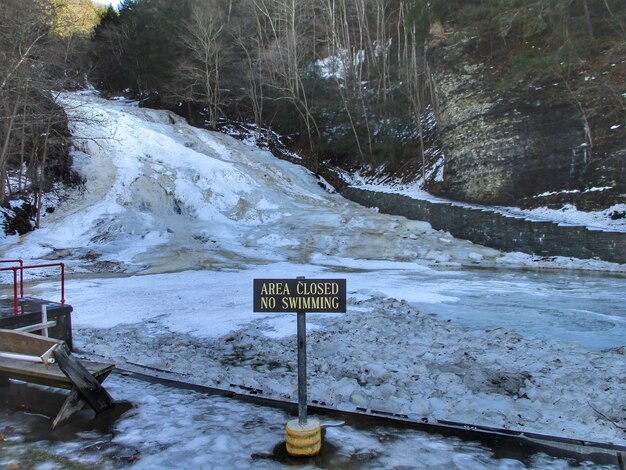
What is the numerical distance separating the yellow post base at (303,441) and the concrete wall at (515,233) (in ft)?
50.2

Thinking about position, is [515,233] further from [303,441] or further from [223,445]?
[223,445]

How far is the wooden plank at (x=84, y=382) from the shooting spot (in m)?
4.66

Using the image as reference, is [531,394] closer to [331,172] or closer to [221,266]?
[221,266]

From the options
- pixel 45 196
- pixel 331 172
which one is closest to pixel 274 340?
pixel 45 196

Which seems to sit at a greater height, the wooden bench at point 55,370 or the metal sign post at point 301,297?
the metal sign post at point 301,297

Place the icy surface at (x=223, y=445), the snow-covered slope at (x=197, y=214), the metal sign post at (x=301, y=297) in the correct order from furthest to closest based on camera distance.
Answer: the snow-covered slope at (x=197, y=214) < the metal sign post at (x=301, y=297) < the icy surface at (x=223, y=445)

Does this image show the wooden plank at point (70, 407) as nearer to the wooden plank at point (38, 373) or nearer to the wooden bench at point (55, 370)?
the wooden bench at point (55, 370)

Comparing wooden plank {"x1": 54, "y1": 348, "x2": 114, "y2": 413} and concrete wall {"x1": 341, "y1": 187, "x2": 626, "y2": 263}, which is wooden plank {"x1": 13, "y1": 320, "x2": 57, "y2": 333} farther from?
concrete wall {"x1": 341, "y1": 187, "x2": 626, "y2": 263}

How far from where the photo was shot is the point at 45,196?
25.5 metres

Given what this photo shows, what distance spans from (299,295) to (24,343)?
120 inches

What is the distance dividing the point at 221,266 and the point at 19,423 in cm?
1333

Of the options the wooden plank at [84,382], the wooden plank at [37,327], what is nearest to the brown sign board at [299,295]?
the wooden plank at [84,382]

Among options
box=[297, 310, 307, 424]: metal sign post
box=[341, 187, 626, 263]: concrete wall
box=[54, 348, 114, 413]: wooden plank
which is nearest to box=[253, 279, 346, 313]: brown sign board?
box=[297, 310, 307, 424]: metal sign post

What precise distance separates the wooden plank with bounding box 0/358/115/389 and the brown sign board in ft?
7.13
